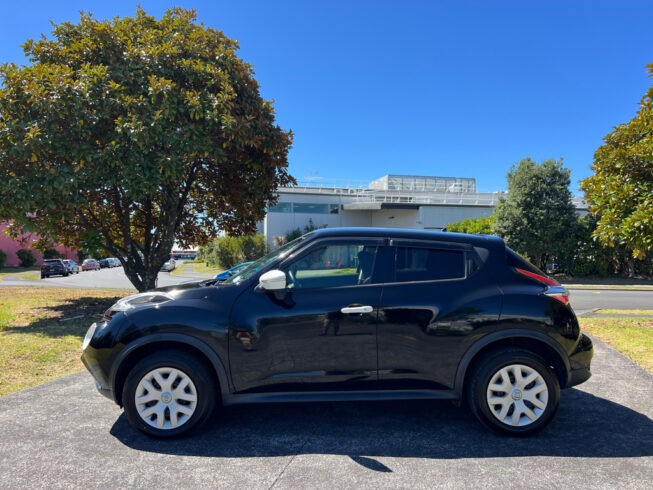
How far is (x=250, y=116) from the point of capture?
31.5ft

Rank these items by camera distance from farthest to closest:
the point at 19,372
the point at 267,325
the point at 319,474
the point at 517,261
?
the point at 19,372
the point at 517,261
the point at 267,325
the point at 319,474

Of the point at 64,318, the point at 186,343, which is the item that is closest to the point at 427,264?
the point at 186,343

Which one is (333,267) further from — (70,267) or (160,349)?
(70,267)

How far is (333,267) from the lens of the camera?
369 cm

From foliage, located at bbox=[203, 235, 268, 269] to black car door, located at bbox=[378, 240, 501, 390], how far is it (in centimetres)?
3143

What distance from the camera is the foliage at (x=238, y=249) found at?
3516 centimetres

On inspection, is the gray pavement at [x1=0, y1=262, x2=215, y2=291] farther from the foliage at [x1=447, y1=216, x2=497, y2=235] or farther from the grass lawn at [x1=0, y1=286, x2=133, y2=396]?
the foliage at [x1=447, y1=216, x2=497, y2=235]

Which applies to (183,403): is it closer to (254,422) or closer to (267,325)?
(254,422)

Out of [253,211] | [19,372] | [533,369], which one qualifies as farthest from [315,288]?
[253,211]

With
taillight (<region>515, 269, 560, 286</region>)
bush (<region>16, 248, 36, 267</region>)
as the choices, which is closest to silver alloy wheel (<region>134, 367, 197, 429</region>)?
taillight (<region>515, 269, 560, 286</region>)

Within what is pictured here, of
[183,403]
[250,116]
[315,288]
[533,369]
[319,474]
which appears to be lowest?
[319,474]

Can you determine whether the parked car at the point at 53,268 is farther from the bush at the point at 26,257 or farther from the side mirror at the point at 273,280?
the side mirror at the point at 273,280

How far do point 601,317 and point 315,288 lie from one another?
9.06 m

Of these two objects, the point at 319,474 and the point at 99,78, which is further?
the point at 99,78
